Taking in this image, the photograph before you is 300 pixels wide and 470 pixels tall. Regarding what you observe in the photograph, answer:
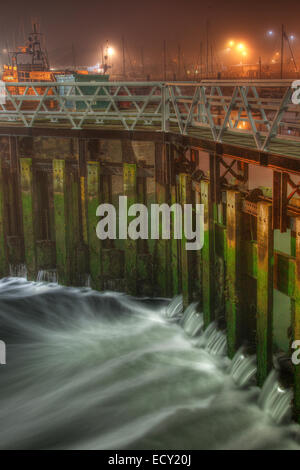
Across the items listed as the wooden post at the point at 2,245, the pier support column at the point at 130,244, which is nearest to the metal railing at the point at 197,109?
the pier support column at the point at 130,244

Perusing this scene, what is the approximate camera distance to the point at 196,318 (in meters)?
13.1

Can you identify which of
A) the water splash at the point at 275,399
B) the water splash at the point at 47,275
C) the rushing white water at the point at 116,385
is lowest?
the rushing white water at the point at 116,385

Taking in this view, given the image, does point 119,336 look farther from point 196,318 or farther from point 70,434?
point 70,434

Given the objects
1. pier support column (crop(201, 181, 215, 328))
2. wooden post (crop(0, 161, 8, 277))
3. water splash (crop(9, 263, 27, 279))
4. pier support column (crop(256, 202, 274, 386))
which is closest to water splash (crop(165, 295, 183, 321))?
pier support column (crop(201, 181, 215, 328))

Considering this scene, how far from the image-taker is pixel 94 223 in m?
15.4

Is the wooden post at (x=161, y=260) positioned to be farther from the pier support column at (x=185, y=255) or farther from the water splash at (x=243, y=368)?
the water splash at (x=243, y=368)

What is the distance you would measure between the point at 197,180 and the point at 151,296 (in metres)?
3.81

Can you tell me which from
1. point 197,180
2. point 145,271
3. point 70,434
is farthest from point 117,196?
point 70,434

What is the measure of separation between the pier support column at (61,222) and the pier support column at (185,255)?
3.84 m

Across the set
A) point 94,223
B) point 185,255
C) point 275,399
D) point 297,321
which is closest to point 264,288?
point 297,321

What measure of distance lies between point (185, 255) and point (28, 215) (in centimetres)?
557

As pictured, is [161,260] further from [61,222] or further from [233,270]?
[233,270]

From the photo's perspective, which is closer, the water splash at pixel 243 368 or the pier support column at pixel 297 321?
the pier support column at pixel 297 321

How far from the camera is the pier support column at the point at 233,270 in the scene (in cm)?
1054
